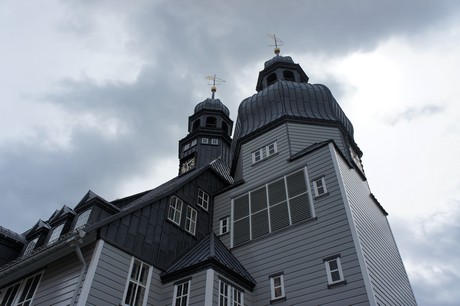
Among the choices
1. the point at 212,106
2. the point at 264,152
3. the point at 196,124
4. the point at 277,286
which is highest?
the point at 212,106

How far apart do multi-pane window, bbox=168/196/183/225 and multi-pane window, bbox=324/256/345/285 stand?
25.2 ft

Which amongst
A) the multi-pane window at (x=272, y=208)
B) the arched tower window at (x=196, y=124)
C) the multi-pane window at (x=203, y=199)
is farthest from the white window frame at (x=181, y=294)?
the arched tower window at (x=196, y=124)

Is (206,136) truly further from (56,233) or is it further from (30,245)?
(56,233)

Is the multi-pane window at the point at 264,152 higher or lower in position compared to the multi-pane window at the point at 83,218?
higher

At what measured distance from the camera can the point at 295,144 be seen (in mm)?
19891

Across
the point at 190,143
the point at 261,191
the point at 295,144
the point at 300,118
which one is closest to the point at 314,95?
the point at 300,118

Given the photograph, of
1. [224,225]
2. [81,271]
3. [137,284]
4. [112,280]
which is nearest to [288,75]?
[224,225]

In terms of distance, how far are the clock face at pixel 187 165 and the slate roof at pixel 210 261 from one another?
14.5m

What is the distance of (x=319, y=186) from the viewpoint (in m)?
16.8

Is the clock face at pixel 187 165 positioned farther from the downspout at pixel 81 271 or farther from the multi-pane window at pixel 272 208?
the downspout at pixel 81 271

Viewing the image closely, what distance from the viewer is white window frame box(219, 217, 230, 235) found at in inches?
760

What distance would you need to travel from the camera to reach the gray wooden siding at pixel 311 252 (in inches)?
522

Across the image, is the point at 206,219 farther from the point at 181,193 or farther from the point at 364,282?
the point at 364,282

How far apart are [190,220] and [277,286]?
19.7 ft
